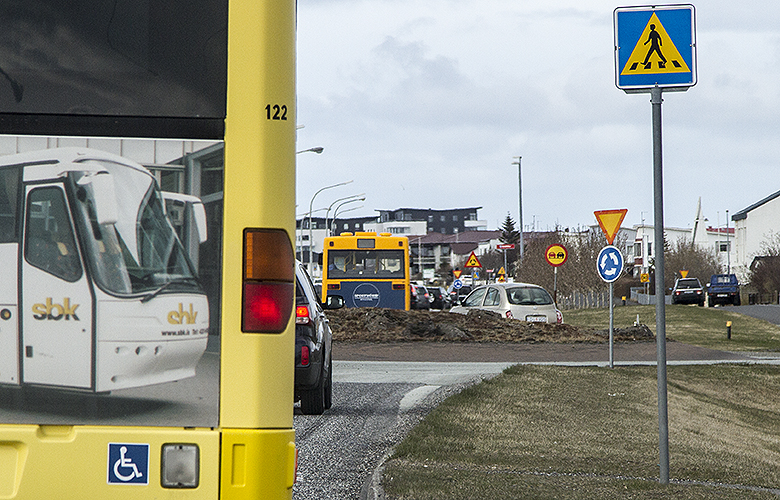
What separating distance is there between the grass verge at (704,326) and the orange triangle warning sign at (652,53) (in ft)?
71.5

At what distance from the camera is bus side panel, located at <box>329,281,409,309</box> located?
30125 millimetres

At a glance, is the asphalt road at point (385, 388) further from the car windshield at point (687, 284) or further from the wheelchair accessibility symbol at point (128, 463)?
the car windshield at point (687, 284)

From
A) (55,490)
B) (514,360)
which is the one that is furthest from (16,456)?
(514,360)

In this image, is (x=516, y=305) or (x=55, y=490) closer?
(x=55, y=490)

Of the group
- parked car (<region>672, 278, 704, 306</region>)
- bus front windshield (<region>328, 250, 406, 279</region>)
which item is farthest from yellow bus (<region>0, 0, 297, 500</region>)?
parked car (<region>672, 278, 704, 306</region>)

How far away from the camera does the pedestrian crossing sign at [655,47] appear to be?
728 centimetres

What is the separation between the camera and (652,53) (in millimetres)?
7336

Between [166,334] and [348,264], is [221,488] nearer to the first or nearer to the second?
[166,334]

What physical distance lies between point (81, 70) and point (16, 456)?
4.90ft

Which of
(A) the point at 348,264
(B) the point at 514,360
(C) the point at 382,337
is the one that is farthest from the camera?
(A) the point at 348,264

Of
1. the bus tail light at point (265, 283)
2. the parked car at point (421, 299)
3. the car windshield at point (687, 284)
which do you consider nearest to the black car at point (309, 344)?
the bus tail light at point (265, 283)

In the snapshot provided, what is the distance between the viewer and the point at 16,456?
3.64 m

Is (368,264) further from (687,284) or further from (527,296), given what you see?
(687,284)

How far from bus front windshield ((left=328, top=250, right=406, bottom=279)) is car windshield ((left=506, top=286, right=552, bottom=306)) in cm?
404
